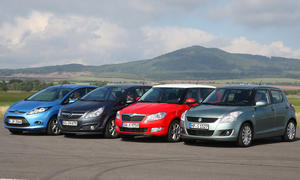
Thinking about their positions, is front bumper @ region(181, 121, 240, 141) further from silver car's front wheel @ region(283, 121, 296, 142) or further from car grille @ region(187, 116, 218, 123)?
silver car's front wheel @ region(283, 121, 296, 142)

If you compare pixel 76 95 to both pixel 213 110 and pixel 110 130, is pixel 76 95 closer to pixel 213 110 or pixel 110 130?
pixel 110 130

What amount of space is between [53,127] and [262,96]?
22.3ft

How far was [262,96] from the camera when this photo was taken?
541 inches

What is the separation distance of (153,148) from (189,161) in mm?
2583

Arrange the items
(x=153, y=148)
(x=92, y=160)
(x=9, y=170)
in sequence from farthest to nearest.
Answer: (x=153, y=148) < (x=92, y=160) < (x=9, y=170)

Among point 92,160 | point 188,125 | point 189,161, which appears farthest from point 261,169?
point 188,125

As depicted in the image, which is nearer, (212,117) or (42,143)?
(212,117)

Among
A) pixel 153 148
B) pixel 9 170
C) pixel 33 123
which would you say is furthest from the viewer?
pixel 33 123

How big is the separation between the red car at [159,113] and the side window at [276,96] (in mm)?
2227

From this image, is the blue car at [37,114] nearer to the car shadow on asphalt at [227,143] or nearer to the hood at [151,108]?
the hood at [151,108]

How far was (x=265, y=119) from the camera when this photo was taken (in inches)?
528

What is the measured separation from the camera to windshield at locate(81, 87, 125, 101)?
1576 cm

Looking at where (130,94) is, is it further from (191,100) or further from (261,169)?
(261,169)

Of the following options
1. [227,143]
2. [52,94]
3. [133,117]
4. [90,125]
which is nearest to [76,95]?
[52,94]
